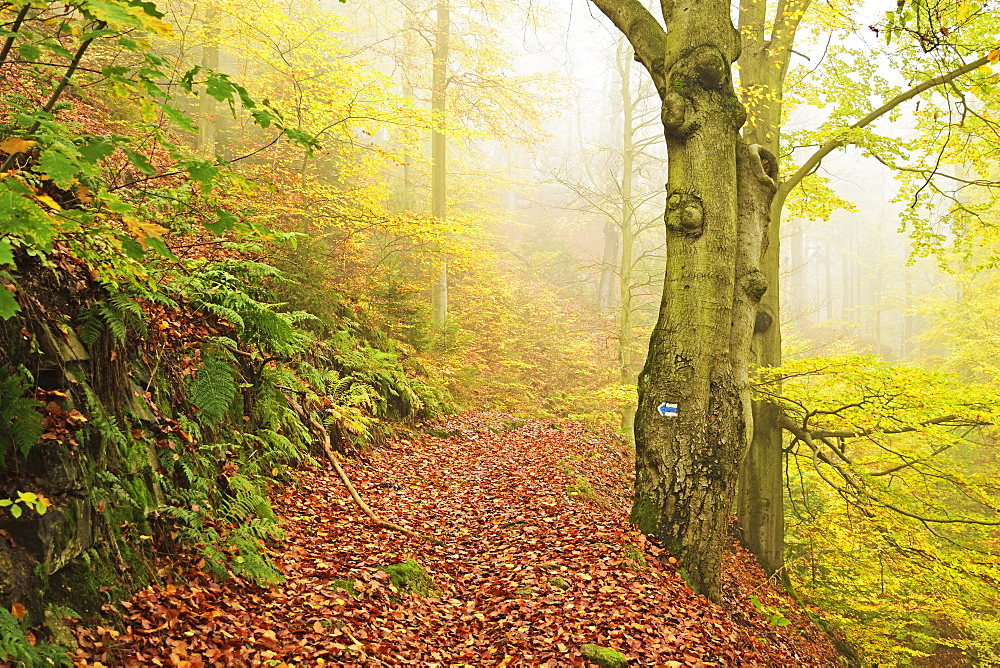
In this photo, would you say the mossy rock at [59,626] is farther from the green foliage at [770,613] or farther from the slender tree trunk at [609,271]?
the slender tree trunk at [609,271]

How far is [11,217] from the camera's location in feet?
6.91

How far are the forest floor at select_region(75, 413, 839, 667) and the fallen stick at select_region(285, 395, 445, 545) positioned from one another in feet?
0.32

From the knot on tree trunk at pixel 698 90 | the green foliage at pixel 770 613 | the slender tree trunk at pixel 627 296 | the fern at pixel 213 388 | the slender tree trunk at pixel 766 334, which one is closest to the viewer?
the fern at pixel 213 388

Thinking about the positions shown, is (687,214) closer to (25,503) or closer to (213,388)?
(213,388)

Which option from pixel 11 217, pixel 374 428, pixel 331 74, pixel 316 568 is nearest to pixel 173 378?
pixel 316 568

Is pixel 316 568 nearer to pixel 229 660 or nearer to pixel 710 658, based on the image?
pixel 229 660

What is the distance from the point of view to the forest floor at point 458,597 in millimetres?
3627

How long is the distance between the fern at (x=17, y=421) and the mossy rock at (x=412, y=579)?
2.92m

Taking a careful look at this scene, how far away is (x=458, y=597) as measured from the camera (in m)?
5.09

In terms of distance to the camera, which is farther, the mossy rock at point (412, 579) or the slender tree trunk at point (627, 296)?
the slender tree trunk at point (627, 296)

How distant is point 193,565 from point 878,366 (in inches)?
310

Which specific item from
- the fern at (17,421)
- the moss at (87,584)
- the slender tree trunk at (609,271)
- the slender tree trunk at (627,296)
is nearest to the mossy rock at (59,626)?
the moss at (87,584)

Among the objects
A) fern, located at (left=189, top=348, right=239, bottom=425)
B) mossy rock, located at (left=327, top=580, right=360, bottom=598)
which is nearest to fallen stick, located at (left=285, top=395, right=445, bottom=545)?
mossy rock, located at (left=327, top=580, right=360, bottom=598)

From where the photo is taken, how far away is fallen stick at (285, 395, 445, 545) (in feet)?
19.8
